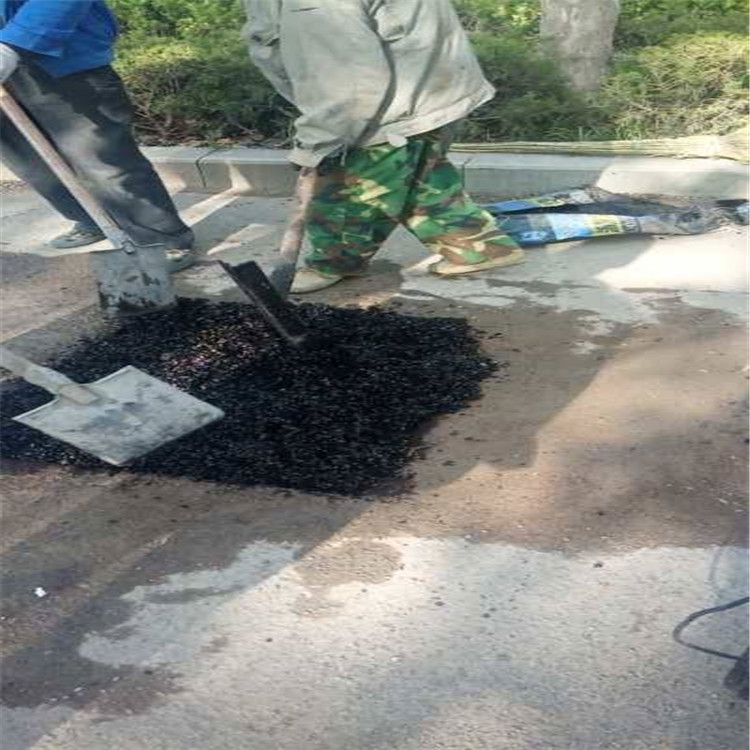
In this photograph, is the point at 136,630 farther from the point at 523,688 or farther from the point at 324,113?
the point at 324,113

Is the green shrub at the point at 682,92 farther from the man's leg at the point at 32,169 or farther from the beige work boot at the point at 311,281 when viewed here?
the man's leg at the point at 32,169

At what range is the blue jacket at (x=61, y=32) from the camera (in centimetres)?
472

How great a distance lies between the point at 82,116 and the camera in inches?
205

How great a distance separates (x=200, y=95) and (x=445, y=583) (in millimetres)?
5090

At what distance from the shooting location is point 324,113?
14.7 feet

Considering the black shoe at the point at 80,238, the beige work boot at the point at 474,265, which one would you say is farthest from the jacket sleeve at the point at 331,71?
the black shoe at the point at 80,238

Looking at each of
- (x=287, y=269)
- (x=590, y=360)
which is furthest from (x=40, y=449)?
(x=590, y=360)

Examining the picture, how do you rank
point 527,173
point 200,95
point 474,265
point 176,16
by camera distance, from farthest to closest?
point 176,16 → point 200,95 → point 527,173 → point 474,265

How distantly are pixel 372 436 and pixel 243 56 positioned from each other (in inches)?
174

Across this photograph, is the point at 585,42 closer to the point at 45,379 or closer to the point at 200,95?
the point at 200,95

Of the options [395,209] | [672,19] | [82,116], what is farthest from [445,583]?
[672,19]

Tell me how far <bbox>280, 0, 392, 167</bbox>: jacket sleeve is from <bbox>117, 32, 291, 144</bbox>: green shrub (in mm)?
2631

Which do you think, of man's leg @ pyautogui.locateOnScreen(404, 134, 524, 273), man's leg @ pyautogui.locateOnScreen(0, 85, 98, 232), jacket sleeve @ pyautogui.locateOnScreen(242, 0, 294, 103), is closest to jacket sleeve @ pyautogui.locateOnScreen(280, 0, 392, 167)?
jacket sleeve @ pyautogui.locateOnScreen(242, 0, 294, 103)

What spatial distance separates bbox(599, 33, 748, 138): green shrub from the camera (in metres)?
6.67
